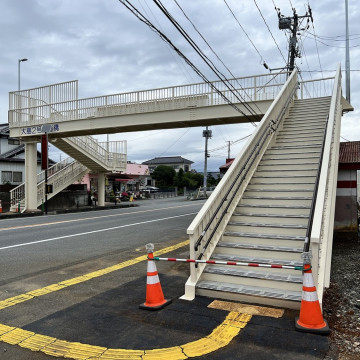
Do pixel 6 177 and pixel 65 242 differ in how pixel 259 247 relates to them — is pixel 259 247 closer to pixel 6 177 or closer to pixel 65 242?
pixel 65 242

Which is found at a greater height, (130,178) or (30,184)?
(130,178)

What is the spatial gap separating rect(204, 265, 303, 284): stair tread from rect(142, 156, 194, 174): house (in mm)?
91110

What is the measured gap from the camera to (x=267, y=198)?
24.8ft

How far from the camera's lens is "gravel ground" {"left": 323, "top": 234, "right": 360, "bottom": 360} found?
3.74 m

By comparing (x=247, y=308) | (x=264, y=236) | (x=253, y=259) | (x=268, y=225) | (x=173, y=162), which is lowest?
(x=247, y=308)

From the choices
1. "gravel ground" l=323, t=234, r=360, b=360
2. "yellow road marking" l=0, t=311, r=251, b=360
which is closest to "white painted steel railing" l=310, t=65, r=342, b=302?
"gravel ground" l=323, t=234, r=360, b=360

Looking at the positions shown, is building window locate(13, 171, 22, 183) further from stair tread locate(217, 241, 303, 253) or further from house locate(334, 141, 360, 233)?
stair tread locate(217, 241, 303, 253)

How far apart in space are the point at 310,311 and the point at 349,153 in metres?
10.2

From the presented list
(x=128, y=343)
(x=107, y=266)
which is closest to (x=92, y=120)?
(x=107, y=266)

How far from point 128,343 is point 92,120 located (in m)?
15.6

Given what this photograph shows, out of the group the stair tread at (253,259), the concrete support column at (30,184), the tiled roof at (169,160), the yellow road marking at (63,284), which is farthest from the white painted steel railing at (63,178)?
the tiled roof at (169,160)

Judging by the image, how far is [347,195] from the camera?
40.5 ft

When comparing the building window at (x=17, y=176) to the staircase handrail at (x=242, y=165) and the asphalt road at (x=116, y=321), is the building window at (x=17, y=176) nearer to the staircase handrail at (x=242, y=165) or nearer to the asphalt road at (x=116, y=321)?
the asphalt road at (x=116, y=321)

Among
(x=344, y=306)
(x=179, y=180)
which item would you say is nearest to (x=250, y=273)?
(x=344, y=306)
